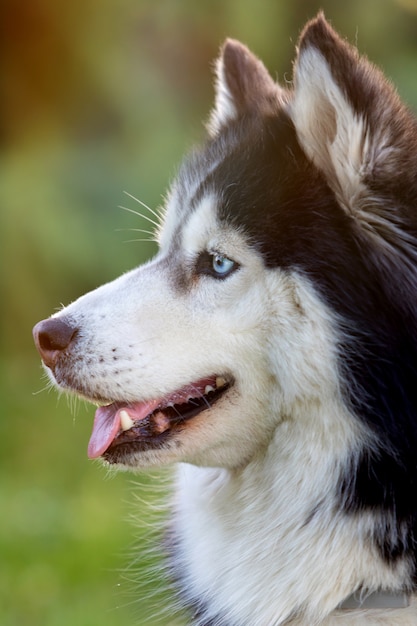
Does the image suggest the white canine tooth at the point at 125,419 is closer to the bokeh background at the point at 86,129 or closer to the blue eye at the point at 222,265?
the blue eye at the point at 222,265

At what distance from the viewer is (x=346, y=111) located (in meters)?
2.28

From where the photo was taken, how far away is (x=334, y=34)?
7.32 ft

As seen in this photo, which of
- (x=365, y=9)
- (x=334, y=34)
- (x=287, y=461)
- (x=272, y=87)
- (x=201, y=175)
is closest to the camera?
(x=334, y=34)

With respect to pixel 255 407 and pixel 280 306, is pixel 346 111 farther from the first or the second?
pixel 255 407

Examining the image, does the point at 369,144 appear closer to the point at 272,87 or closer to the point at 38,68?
the point at 272,87

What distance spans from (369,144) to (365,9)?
6.85 m

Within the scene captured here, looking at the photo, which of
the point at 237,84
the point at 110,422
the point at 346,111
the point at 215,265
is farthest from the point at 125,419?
the point at 237,84

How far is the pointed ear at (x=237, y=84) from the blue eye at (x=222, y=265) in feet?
2.28

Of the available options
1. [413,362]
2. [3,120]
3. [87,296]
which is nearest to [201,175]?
[87,296]

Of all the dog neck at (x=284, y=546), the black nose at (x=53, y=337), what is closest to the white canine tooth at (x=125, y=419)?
the black nose at (x=53, y=337)

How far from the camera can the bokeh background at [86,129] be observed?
698 cm

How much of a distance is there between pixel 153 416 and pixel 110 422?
4.9 inches

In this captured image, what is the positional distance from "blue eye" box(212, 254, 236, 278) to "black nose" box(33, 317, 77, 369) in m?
0.41

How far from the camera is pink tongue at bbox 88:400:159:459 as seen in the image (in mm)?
2498
